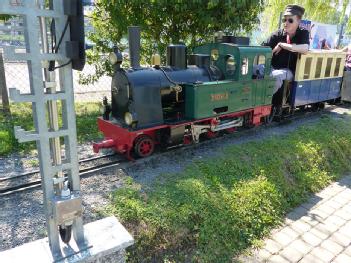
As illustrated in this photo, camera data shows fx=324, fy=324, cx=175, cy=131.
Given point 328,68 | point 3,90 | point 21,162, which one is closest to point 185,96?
point 21,162

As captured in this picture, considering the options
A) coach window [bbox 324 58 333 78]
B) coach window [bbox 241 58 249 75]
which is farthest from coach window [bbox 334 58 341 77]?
coach window [bbox 241 58 249 75]

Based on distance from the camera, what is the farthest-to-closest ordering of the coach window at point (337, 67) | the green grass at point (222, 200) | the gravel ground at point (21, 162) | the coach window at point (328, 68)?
1. the coach window at point (337, 67)
2. the coach window at point (328, 68)
3. the gravel ground at point (21, 162)
4. the green grass at point (222, 200)

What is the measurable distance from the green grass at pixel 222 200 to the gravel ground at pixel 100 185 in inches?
9.7

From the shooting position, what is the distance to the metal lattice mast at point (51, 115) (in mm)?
2318

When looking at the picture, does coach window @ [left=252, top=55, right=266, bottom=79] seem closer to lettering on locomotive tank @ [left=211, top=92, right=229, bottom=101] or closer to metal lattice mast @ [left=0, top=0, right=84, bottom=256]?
lettering on locomotive tank @ [left=211, top=92, right=229, bottom=101]

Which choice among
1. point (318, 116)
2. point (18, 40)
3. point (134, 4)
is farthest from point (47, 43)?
point (318, 116)

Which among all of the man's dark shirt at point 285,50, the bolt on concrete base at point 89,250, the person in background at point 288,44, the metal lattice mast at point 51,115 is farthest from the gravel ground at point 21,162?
the man's dark shirt at point 285,50

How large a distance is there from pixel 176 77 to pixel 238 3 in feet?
9.24

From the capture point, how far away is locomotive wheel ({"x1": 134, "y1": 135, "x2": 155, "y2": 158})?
19.5 ft

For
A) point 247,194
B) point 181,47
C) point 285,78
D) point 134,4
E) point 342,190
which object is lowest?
point 342,190

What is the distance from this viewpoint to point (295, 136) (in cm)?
768

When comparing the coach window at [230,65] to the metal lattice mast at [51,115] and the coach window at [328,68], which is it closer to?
the coach window at [328,68]

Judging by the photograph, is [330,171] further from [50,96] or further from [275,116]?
[50,96]

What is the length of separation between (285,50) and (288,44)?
501 mm
